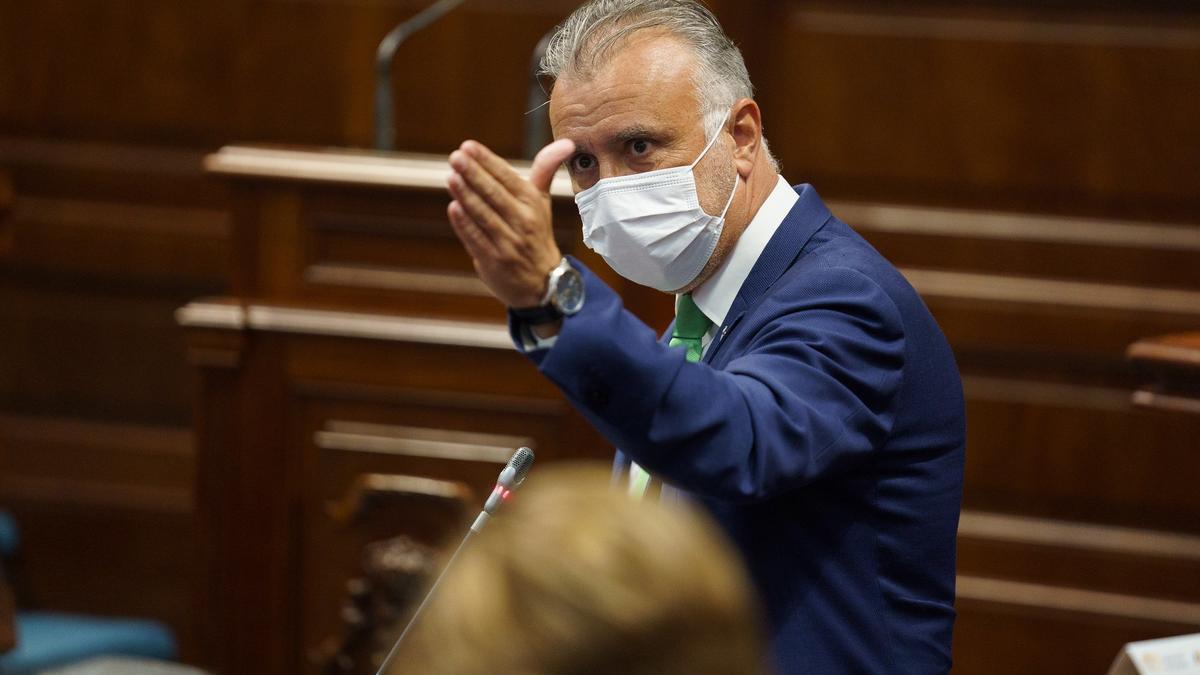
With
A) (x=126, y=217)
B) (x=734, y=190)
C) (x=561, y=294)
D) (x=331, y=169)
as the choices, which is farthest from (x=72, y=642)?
(x=561, y=294)

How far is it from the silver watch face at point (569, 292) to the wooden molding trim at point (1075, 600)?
2344 mm

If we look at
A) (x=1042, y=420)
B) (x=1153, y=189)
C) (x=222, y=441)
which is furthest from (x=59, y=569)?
(x=1153, y=189)

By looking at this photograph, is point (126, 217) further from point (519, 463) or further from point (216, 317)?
point (519, 463)

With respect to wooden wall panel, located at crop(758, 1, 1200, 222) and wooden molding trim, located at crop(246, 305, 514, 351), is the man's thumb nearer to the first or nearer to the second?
wooden molding trim, located at crop(246, 305, 514, 351)

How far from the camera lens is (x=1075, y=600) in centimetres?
345

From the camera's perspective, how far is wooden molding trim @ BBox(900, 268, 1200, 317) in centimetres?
350

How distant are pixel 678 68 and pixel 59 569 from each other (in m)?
3.00

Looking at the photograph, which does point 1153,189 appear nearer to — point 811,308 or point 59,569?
point 811,308

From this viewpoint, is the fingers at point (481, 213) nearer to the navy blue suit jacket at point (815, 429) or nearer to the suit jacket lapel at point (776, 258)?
the navy blue suit jacket at point (815, 429)

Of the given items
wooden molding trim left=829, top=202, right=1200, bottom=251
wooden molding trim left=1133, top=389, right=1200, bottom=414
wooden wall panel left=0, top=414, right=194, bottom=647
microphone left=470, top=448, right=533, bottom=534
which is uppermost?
microphone left=470, top=448, right=533, bottom=534

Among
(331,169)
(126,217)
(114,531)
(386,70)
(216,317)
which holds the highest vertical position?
(386,70)

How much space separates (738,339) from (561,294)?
313 millimetres

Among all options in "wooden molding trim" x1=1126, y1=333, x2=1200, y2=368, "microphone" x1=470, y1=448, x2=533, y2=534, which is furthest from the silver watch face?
"wooden molding trim" x1=1126, y1=333, x2=1200, y2=368

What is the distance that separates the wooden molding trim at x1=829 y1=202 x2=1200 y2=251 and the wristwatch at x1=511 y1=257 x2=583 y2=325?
2349 mm
